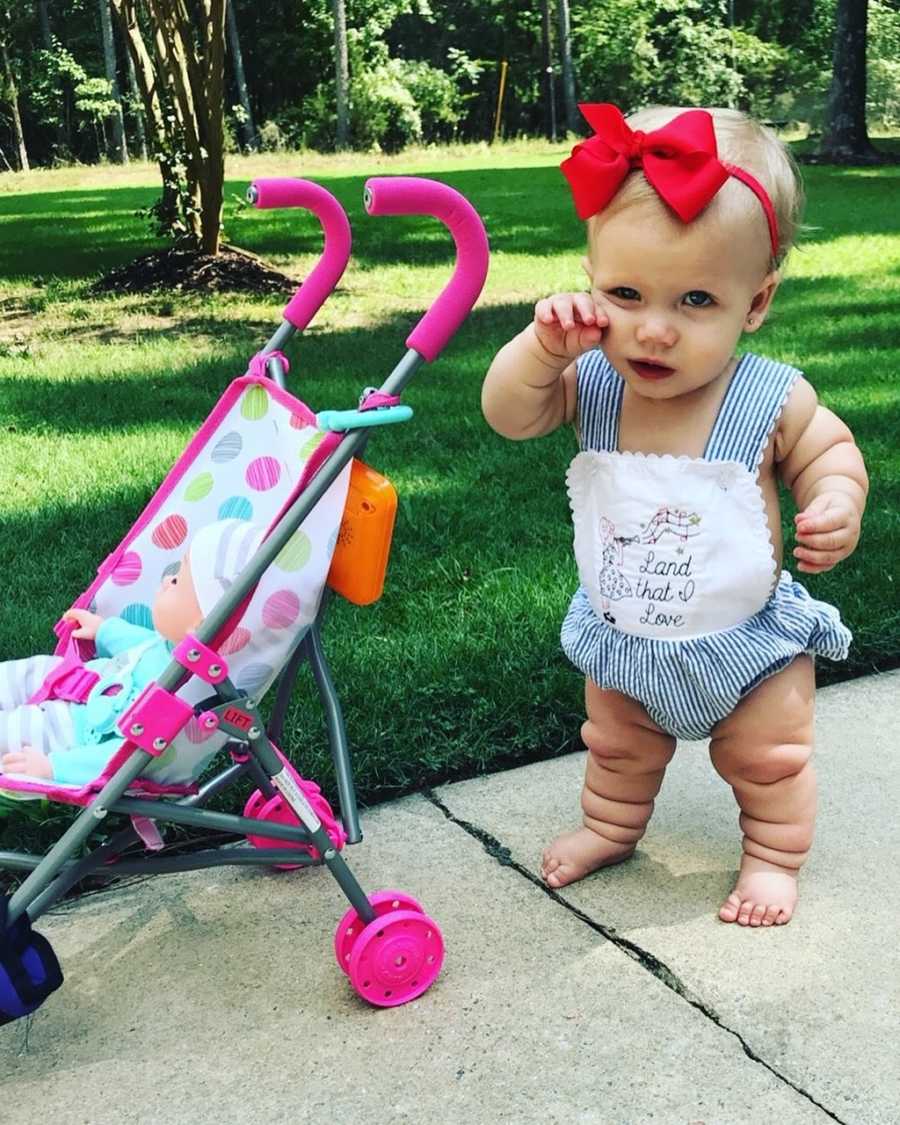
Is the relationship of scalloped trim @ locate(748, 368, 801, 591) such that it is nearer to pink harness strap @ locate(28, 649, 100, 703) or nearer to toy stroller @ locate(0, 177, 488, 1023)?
toy stroller @ locate(0, 177, 488, 1023)

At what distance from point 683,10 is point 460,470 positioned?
3806 centimetres

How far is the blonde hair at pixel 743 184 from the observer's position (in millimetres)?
1932

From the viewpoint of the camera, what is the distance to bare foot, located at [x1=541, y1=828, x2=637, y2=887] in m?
2.39

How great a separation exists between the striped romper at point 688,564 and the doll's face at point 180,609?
2.18 feet

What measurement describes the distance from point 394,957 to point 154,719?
1.81ft

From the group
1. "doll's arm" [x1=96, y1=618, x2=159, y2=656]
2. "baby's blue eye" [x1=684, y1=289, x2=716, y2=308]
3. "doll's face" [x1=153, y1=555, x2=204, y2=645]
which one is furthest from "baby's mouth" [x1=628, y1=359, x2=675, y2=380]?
"doll's arm" [x1=96, y1=618, x2=159, y2=656]

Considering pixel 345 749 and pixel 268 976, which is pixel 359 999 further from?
pixel 345 749

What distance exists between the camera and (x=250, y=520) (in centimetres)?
228

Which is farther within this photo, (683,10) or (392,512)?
(683,10)

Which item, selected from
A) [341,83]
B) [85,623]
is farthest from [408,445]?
[341,83]

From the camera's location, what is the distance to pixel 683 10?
127 ft

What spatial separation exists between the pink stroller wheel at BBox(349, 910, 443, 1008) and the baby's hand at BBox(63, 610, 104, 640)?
751 millimetres

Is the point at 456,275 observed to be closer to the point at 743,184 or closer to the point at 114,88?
the point at 743,184

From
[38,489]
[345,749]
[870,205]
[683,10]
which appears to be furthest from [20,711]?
[683,10]
